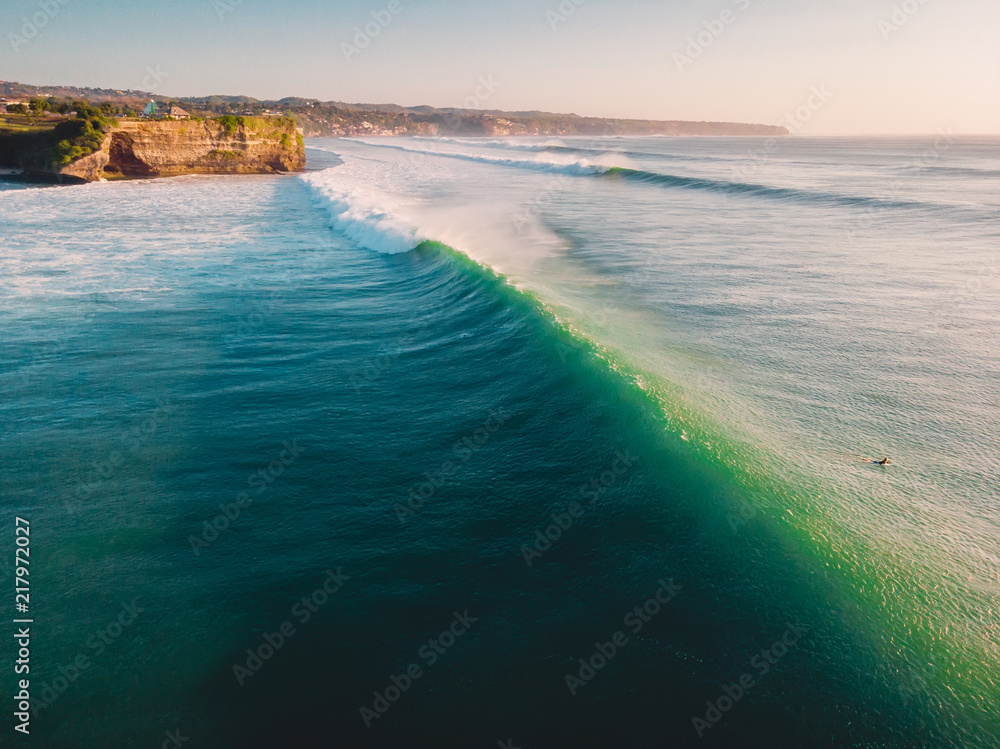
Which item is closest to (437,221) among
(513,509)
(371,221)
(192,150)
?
(371,221)

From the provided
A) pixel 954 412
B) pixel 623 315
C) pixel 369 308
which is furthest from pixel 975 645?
pixel 369 308

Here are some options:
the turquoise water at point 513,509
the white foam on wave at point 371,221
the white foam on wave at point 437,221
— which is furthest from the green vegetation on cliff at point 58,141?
the turquoise water at point 513,509

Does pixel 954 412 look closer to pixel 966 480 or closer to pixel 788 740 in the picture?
pixel 966 480

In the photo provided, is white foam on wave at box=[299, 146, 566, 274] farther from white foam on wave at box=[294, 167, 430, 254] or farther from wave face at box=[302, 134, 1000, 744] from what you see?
wave face at box=[302, 134, 1000, 744]

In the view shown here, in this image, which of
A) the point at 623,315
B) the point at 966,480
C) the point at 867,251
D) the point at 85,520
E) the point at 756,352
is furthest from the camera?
the point at 867,251

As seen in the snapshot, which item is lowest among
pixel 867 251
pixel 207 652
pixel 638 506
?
pixel 207 652

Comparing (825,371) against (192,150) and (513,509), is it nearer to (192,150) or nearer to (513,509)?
(513,509)

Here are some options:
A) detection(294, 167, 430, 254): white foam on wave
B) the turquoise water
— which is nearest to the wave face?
the turquoise water

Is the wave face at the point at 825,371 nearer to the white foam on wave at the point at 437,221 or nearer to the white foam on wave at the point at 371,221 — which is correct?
the white foam on wave at the point at 437,221
